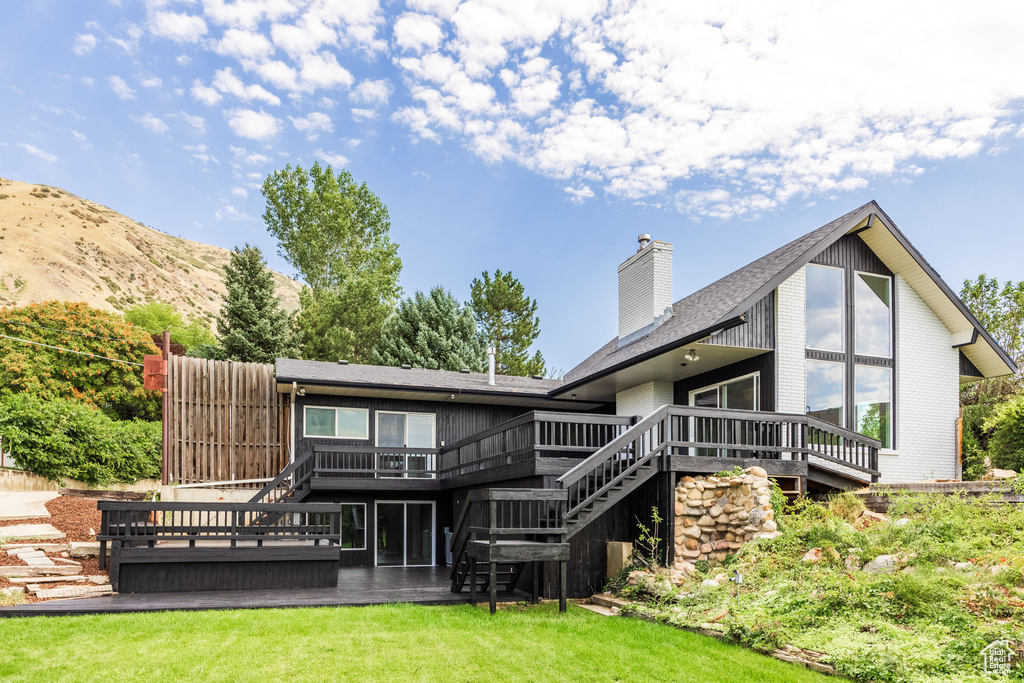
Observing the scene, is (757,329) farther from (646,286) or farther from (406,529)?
(406,529)

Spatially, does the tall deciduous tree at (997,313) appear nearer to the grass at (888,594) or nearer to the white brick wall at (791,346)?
the white brick wall at (791,346)

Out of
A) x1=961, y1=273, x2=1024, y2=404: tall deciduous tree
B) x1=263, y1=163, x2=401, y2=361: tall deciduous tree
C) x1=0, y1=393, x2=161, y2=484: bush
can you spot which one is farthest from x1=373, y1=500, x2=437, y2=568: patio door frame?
x1=961, y1=273, x2=1024, y2=404: tall deciduous tree

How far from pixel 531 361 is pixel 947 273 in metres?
16.3

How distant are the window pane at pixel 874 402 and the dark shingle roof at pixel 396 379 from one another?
7423mm

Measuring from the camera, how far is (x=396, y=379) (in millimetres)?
17938

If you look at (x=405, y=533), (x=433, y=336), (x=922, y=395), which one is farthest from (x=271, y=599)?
(x=433, y=336)

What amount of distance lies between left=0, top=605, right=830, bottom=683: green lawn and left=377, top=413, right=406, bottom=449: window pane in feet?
31.5

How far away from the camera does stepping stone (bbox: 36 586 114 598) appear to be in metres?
9.53

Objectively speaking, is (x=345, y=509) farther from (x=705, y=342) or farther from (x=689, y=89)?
A: (x=689, y=89)

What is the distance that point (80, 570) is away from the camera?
11.1m

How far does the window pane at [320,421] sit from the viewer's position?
58.8 ft

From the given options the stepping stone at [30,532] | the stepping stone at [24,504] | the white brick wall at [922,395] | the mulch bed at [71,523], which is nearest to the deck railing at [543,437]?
the white brick wall at [922,395]

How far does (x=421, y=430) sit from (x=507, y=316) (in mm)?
14495

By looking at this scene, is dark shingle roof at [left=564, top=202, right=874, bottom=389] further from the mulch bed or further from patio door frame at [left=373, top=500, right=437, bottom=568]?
the mulch bed
